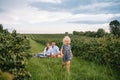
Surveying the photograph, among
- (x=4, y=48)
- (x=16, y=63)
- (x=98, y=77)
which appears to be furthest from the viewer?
(x=98, y=77)

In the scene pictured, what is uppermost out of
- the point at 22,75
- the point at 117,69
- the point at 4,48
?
the point at 4,48

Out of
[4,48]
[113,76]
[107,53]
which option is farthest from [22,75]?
[107,53]

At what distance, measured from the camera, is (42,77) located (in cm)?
712

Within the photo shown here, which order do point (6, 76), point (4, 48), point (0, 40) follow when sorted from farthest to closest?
point (0, 40) < point (4, 48) < point (6, 76)

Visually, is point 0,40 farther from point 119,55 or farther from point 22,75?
point 119,55

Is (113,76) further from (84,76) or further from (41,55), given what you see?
(41,55)

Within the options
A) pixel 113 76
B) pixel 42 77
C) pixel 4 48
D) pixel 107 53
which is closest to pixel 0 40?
pixel 4 48

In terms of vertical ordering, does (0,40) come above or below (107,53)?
above

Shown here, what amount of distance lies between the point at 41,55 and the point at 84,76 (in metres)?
7.09

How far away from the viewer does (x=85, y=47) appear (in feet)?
63.2

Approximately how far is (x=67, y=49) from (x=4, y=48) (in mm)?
4697

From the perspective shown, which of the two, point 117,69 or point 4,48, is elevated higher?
point 4,48

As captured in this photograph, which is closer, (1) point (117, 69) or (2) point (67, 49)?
(2) point (67, 49)

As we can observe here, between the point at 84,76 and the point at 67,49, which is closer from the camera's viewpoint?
the point at 84,76
